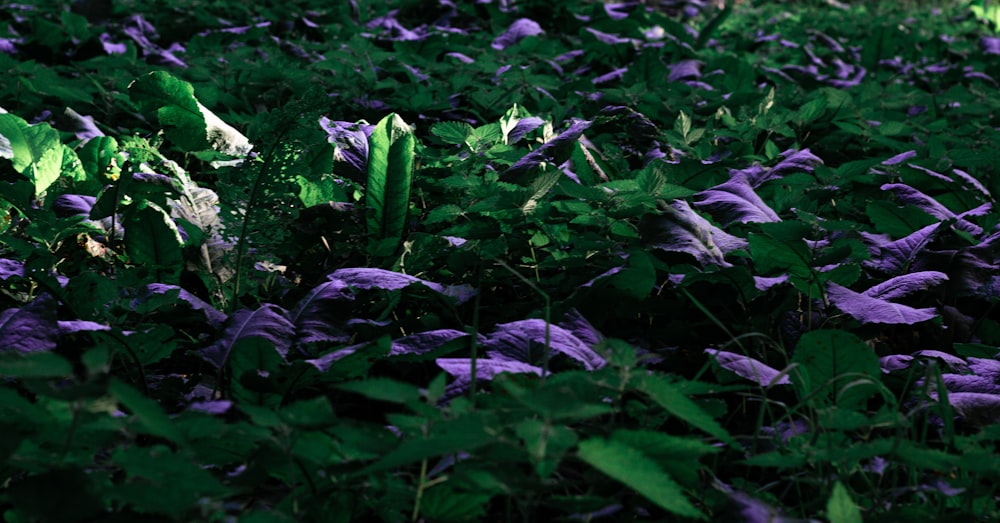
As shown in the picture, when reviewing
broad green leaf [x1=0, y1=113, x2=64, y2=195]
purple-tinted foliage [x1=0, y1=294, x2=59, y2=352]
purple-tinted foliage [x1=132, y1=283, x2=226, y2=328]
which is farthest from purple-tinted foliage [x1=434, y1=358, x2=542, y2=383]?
broad green leaf [x1=0, y1=113, x2=64, y2=195]

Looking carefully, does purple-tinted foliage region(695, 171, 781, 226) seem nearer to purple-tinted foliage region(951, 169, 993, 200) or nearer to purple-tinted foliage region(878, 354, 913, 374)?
purple-tinted foliage region(878, 354, 913, 374)

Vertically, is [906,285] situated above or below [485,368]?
below

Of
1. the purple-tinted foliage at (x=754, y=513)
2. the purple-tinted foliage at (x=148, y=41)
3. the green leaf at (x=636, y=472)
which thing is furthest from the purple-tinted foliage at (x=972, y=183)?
the purple-tinted foliage at (x=148, y=41)

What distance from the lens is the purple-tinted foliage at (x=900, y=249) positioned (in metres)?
2.15

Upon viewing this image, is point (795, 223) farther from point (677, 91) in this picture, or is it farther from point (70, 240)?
point (677, 91)

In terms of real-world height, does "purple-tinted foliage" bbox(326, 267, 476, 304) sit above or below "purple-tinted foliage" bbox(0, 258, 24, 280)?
below

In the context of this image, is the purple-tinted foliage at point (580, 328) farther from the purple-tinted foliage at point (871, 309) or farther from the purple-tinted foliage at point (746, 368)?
the purple-tinted foliage at point (871, 309)

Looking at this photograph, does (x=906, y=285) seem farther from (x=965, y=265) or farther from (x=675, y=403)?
(x=675, y=403)

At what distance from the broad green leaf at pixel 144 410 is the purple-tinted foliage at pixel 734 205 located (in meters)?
1.45

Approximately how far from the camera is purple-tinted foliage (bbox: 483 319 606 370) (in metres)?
1.54

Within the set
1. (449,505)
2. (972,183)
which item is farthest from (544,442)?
(972,183)

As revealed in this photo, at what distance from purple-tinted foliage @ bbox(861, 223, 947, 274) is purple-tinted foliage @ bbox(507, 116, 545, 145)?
940 millimetres

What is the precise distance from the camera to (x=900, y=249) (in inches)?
86.0

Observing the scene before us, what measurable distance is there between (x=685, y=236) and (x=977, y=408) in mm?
633
